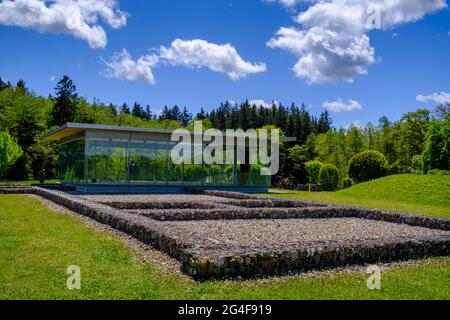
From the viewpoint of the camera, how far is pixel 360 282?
252 inches

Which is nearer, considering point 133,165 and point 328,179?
point 133,165

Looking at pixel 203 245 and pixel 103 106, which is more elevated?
pixel 103 106

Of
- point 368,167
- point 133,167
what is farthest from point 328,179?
point 133,167

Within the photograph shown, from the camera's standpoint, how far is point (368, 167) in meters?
35.4

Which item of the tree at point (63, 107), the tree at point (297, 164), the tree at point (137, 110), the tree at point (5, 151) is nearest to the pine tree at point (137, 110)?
the tree at point (137, 110)

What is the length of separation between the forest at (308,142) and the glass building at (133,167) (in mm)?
10237

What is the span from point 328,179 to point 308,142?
29.0 meters

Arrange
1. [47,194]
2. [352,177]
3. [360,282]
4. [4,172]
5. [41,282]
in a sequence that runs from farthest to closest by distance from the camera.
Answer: [4,172]
[352,177]
[47,194]
[360,282]
[41,282]

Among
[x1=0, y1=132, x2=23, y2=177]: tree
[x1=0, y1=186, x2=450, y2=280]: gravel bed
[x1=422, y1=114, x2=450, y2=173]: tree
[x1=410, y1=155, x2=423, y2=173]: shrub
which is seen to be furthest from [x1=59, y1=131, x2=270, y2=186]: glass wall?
[x1=410, y1=155, x2=423, y2=173]: shrub

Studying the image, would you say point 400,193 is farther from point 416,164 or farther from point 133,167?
point 416,164

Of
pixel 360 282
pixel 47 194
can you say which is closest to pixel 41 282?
pixel 360 282

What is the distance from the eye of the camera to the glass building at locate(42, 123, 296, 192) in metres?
25.4

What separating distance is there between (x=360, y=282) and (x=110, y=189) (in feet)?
67.5

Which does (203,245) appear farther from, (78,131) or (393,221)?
(78,131)
